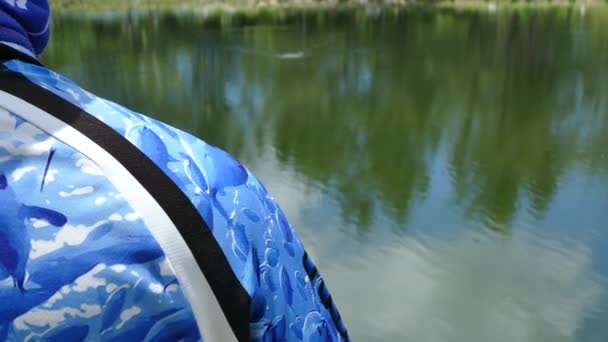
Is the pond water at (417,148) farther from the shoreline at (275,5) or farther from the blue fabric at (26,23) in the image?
the shoreline at (275,5)

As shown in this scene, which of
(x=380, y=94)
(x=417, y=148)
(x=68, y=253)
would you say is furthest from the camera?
(x=380, y=94)

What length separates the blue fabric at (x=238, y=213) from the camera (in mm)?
354

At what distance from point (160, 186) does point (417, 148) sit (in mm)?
4687

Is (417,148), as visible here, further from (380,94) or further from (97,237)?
(97,237)

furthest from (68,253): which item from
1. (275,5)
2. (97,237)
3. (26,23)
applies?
(275,5)

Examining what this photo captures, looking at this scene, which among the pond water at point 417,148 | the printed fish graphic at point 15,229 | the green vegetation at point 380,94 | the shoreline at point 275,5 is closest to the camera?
the printed fish graphic at point 15,229

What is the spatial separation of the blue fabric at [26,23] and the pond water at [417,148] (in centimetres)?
260

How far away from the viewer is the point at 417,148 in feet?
16.2

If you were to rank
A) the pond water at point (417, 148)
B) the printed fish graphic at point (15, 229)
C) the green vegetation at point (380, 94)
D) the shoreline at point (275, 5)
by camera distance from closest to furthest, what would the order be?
the printed fish graphic at point (15, 229) → the pond water at point (417, 148) → the green vegetation at point (380, 94) → the shoreline at point (275, 5)

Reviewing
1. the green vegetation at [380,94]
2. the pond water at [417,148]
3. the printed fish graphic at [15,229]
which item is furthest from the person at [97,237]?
the green vegetation at [380,94]

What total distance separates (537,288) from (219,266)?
299 cm

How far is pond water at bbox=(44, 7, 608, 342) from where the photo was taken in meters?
3.04

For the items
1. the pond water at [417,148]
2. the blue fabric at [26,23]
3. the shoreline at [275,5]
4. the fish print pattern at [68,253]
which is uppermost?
the blue fabric at [26,23]

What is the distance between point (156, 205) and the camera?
13.0 inches
